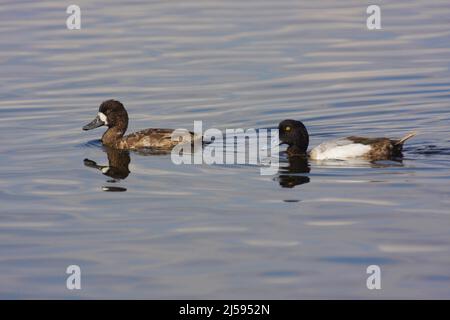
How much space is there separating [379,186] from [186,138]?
12.8 feet

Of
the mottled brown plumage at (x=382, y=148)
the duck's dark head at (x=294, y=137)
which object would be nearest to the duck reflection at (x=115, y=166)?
the duck's dark head at (x=294, y=137)

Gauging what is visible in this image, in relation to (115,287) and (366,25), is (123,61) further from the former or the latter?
(115,287)

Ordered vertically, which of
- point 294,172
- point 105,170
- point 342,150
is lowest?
point 294,172

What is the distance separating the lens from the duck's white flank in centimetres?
1510

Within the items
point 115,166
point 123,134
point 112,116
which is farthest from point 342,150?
point 112,116

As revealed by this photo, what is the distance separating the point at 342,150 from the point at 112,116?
13.5 ft

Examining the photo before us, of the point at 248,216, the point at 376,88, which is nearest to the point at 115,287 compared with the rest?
the point at 248,216

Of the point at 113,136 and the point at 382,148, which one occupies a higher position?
the point at 113,136

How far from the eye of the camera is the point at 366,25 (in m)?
26.1

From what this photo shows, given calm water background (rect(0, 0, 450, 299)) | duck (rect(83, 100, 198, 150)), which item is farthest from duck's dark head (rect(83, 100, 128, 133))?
calm water background (rect(0, 0, 450, 299))

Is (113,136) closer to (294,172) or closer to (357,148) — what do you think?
(294,172)

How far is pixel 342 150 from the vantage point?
15164 mm
